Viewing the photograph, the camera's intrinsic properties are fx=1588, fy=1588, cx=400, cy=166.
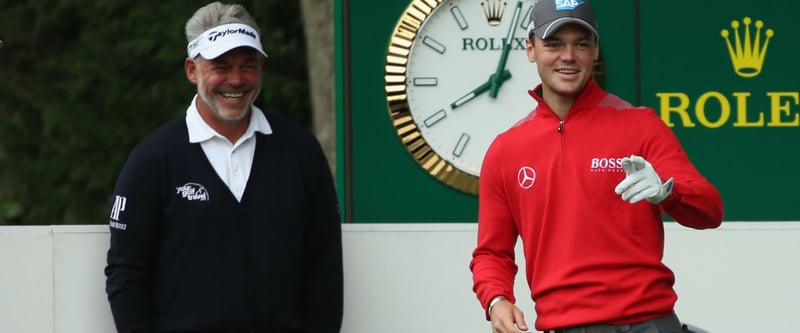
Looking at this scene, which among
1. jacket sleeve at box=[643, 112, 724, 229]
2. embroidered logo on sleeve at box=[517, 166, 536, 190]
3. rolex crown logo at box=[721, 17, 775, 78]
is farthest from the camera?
rolex crown logo at box=[721, 17, 775, 78]

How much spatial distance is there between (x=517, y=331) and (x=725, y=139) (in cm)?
279

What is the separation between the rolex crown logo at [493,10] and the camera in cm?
582

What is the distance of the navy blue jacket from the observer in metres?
3.32

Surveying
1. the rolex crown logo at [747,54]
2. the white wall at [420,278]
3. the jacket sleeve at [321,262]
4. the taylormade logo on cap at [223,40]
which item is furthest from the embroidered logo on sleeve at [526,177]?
the rolex crown logo at [747,54]

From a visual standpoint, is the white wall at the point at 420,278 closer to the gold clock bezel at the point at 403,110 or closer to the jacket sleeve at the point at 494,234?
the gold clock bezel at the point at 403,110

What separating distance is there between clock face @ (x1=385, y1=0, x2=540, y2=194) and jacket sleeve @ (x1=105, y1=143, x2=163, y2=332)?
254 centimetres

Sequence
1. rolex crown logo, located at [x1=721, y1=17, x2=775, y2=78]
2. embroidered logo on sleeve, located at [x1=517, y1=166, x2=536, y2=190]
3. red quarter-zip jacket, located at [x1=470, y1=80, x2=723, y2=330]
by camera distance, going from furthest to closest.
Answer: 1. rolex crown logo, located at [x1=721, y1=17, x2=775, y2=78]
2. embroidered logo on sleeve, located at [x1=517, y1=166, x2=536, y2=190]
3. red quarter-zip jacket, located at [x1=470, y1=80, x2=723, y2=330]

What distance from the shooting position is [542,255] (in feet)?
10.6

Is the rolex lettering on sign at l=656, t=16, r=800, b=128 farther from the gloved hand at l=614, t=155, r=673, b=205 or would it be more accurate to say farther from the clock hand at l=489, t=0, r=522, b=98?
the gloved hand at l=614, t=155, r=673, b=205

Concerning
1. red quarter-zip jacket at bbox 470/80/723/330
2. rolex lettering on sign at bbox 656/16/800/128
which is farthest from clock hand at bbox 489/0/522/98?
red quarter-zip jacket at bbox 470/80/723/330

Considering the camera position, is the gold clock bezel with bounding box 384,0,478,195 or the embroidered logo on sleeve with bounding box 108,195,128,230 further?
the gold clock bezel with bounding box 384,0,478,195

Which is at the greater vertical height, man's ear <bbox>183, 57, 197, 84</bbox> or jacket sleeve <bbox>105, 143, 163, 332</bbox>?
man's ear <bbox>183, 57, 197, 84</bbox>

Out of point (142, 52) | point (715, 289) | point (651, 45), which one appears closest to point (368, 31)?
point (651, 45)

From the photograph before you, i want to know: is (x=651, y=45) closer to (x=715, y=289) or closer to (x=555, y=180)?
(x=715, y=289)
